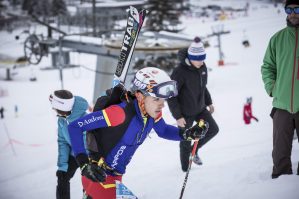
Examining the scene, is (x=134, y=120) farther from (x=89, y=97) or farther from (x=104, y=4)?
(x=104, y=4)

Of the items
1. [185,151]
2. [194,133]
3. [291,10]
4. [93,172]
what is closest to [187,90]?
[185,151]

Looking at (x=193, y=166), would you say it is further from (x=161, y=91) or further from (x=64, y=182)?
(x=161, y=91)

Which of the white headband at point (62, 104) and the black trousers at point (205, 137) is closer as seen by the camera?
the white headband at point (62, 104)

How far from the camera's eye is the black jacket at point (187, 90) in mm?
4918

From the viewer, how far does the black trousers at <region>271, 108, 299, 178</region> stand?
3.63m

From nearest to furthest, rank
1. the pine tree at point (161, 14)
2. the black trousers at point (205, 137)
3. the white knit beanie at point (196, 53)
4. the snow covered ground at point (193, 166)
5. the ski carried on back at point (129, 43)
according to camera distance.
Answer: the snow covered ground at point (193, 166) < the ski carried on back at point (129, 43) < the white knit beanie at point (196, 53) < the black trousers at point (205, 137) < the pine tree at point (161, 14)

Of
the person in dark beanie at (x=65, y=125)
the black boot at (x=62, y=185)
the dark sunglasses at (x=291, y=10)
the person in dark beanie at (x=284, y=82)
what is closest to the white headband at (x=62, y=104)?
the person in dark beanie at (x=65, y=125)

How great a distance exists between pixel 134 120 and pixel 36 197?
3.67m

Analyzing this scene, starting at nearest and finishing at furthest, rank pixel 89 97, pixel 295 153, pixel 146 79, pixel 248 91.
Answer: pixel 146 79, pixel 295 153, pixel 248 91, pixel 89 97

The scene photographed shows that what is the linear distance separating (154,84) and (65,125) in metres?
1.60

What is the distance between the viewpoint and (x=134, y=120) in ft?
9.68

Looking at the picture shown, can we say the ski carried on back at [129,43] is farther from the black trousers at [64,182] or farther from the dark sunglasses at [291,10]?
the dark sunglasses at [291,10]

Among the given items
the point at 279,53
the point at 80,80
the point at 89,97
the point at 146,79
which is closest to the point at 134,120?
the point at 146,79

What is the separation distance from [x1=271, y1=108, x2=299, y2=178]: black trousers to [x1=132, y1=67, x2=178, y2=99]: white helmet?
5.08ft
